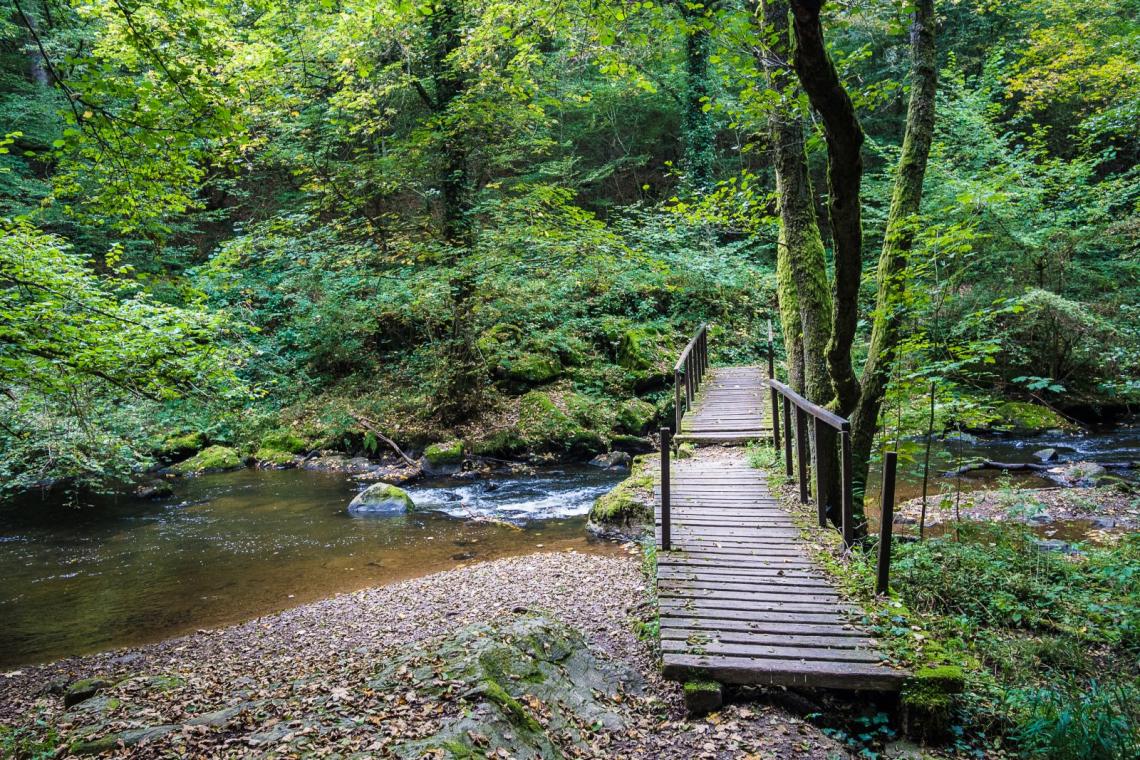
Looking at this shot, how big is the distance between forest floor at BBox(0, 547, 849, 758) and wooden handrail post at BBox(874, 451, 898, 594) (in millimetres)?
1488

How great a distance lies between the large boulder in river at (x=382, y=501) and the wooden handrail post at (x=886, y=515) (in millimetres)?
8898

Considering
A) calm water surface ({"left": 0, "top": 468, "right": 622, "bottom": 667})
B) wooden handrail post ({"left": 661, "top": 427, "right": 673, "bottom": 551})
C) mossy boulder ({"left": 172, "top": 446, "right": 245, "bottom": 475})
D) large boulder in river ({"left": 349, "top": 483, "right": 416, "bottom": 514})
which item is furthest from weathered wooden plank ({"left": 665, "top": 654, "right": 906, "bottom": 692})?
mossy boulder ({"left": 172, "top": 446, "right": 245, "bottom": 475})

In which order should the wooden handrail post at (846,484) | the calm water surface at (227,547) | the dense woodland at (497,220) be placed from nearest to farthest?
the wooden handrail post at (846,484)
the dense woodland at (497,220)
the calm water surface at (227,547)

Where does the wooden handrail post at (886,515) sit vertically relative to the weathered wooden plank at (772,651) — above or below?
above

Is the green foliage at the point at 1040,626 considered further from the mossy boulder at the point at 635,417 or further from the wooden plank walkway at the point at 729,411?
the mossy boulder at the point at 635,417

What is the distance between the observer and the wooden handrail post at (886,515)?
471cm

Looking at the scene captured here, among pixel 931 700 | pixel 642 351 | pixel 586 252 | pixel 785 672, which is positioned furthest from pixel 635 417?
pixel 931 700

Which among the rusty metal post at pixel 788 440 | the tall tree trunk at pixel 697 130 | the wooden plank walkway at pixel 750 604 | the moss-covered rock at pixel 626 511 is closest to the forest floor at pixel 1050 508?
the rusty metal post at pixel 788 440

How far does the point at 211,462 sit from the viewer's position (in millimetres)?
16422

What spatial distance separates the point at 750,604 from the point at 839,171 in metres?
3.57

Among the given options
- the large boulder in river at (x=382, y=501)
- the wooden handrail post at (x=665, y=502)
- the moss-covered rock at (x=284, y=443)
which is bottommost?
the large boulder in river at (x=382, y=501)

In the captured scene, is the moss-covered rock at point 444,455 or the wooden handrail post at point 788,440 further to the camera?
the moss-covered rock at point 444,455

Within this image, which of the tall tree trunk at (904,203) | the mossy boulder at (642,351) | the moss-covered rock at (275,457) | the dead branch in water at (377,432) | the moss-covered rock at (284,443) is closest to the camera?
the tall tree trunk at (904,203)

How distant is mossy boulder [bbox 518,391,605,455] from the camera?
15445 millimetres
